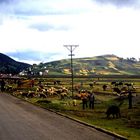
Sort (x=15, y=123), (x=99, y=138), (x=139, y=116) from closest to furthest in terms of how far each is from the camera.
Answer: (x=99, y=138)
(x=15, y=123)
(x=139, y=116)

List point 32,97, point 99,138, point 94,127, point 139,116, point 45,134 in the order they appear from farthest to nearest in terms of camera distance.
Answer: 1. point 32,97
2. point 139,116
3. point 94,127
4. point 45,134
5. point 99,138

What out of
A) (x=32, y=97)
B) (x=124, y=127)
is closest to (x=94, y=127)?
(x=124, y=127)

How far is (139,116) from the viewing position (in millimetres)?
36969

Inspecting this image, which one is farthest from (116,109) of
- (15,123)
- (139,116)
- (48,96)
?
(48,96)

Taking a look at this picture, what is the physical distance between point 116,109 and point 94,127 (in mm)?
8693

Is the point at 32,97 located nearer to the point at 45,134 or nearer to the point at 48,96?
the point at 48,96

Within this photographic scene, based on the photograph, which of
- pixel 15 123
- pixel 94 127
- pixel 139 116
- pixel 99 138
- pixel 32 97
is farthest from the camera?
pixel 32 97

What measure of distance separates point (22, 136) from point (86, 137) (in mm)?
3634

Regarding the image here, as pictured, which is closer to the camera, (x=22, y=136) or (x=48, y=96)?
(x=22, y=136)

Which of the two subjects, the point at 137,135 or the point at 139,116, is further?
the point at 139,116

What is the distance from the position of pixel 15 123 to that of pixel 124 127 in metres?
8.14

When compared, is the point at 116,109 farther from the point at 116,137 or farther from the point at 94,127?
the point at 116,137

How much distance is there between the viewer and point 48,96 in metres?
78.1

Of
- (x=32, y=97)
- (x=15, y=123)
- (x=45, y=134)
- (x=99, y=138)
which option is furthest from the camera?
(x=32, y=97)
